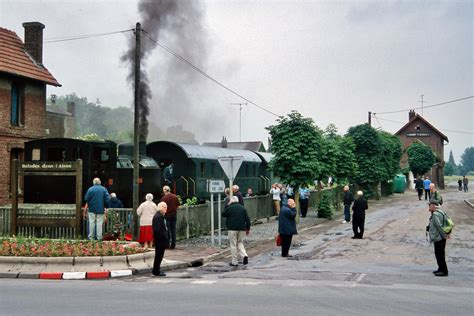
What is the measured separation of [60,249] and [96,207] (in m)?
2.77

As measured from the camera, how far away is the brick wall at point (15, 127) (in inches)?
935

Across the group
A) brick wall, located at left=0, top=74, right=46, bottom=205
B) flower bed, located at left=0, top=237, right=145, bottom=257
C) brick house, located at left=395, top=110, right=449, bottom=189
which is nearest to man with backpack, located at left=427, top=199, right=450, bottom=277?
flower bed, located at left=0, top=237, right=145, bottom=257

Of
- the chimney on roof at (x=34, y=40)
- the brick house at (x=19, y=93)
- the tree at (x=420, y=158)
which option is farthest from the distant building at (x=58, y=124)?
the tree at (x=420, y=158)

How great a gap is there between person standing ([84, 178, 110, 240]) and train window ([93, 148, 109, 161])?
358 centimetres

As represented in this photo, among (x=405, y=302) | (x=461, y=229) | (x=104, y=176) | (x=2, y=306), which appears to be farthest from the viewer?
(x=461, y=229)

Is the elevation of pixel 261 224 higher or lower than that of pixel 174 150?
lower

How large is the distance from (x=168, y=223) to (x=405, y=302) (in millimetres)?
9010

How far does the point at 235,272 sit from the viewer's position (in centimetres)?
1259

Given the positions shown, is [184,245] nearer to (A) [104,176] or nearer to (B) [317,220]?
(A) [104,176]

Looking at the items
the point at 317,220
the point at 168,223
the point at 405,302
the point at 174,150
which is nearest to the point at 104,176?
the point at 168,223

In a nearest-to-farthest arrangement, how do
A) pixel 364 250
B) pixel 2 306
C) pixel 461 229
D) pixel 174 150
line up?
pixel 2 306 → pixel 364 250 → pixel 461 229 → pixel 174 150

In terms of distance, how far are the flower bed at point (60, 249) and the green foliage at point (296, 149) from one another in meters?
11.3

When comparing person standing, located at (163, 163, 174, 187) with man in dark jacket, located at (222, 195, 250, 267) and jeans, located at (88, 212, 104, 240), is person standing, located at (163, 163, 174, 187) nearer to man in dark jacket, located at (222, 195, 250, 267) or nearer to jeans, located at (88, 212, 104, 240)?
jeans, located at (88, 212, 104, 240)

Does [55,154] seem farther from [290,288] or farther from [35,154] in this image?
[290,288]
